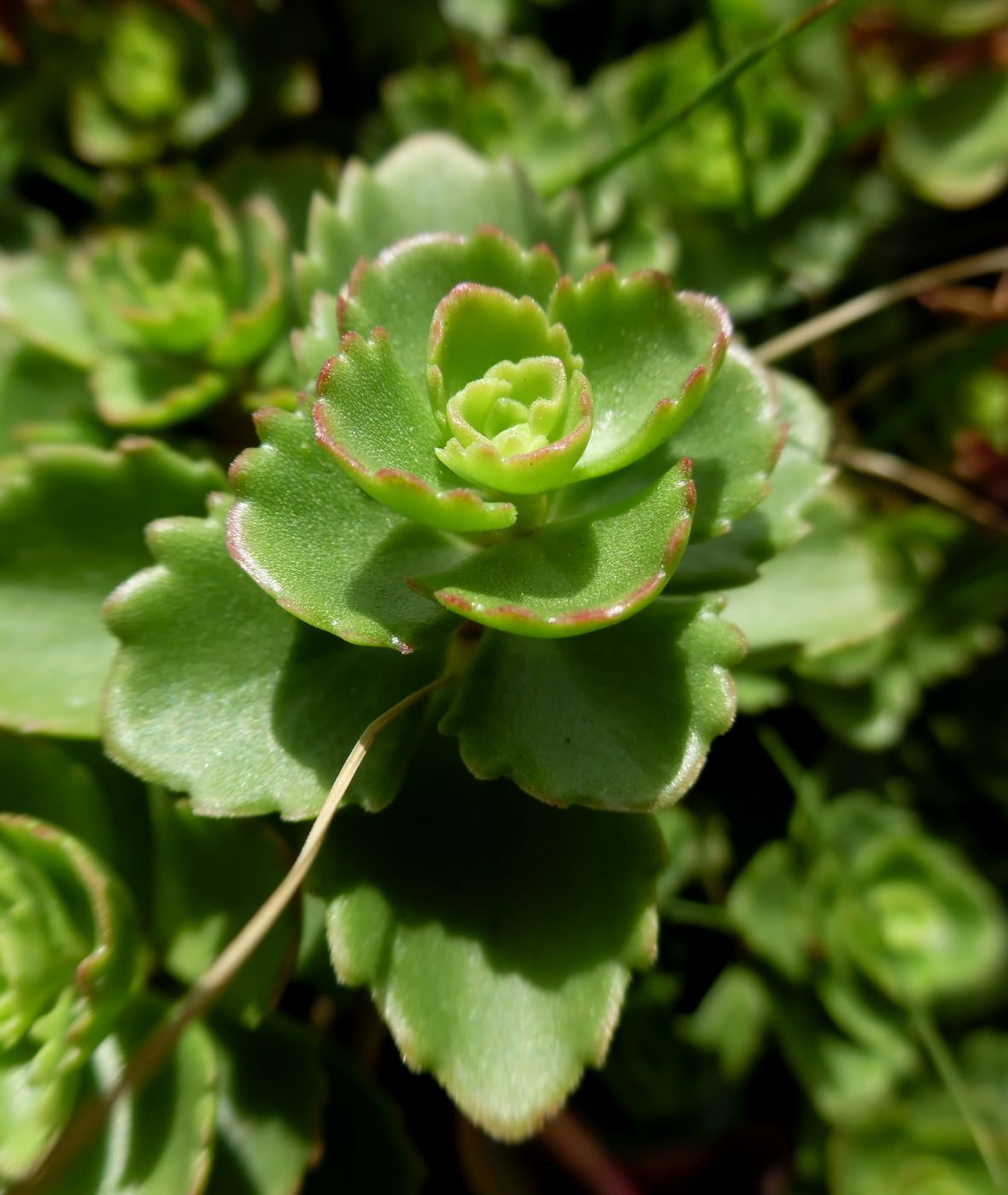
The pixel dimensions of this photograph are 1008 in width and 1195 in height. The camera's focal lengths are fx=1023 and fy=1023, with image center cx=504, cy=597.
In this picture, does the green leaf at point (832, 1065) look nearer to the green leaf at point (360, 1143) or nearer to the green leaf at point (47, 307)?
the green leaf at point (360, 1143)

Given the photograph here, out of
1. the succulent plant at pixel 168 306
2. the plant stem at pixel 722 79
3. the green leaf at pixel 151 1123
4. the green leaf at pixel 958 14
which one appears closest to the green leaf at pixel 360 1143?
the green leaf at pixel 151 1123

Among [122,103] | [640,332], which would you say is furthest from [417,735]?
[122,103]

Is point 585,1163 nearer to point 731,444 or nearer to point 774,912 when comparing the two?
point 774,912

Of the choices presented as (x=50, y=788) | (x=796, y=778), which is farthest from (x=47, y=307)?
(x=796, y=778)

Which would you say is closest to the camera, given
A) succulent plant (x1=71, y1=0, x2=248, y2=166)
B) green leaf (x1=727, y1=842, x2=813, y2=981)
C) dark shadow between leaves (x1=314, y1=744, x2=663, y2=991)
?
dark shadow between leaves (x1=314, y1=744, x2=663, y2=991)

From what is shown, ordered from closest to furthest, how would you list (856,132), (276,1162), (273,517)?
(273,517) → (276,1162) → (856,132)

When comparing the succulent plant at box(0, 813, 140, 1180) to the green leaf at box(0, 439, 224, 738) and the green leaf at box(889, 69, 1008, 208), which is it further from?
the green leaf at box(889, 69, 1008, 208)

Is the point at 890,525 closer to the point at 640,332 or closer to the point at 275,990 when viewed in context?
the point at 640,332

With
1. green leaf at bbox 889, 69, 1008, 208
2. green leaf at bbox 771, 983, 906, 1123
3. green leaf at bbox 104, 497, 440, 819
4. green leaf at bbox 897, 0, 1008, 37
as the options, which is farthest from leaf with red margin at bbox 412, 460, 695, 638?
green leaf at bbox 897, 0, 1008, 37
